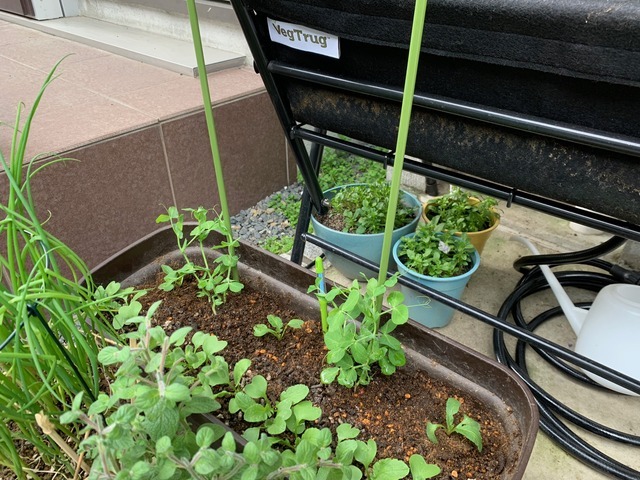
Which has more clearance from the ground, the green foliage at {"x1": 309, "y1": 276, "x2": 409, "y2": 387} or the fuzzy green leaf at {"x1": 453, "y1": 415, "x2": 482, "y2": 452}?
the green foliage at {"x1": 309, "y1": 276, "x2": 409, "y2": 387}

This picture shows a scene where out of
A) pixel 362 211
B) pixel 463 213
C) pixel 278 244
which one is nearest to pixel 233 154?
pixel 278 244

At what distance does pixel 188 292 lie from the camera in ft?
2.82

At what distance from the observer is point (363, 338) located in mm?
643

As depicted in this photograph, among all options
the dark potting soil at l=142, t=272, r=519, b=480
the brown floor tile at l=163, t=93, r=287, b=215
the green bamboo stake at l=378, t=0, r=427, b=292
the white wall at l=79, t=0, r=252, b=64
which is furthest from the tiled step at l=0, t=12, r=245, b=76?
the green bamboo stake at l=378, t=0, r=427, b=292

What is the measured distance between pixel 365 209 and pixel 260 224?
0.56m

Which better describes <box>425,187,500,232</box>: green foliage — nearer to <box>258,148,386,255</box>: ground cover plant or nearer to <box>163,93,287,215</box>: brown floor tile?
<box>258,148,386,255</box>: ground cover plant

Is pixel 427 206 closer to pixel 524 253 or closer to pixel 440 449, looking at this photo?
pixel 524 253

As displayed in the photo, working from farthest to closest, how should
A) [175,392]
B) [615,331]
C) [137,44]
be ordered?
[137,44] → [615,331] → [175,392]

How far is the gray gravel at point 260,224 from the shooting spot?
1749 mm

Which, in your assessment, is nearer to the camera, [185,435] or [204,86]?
[185,435]

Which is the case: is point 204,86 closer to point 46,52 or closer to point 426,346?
point 426,346

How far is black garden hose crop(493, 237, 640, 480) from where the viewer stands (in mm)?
970

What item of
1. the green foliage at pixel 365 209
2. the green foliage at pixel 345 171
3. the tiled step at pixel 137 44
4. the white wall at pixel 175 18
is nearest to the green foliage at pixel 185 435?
the green foliage at pixel 365 209

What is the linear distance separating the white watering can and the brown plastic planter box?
55 centimetres
